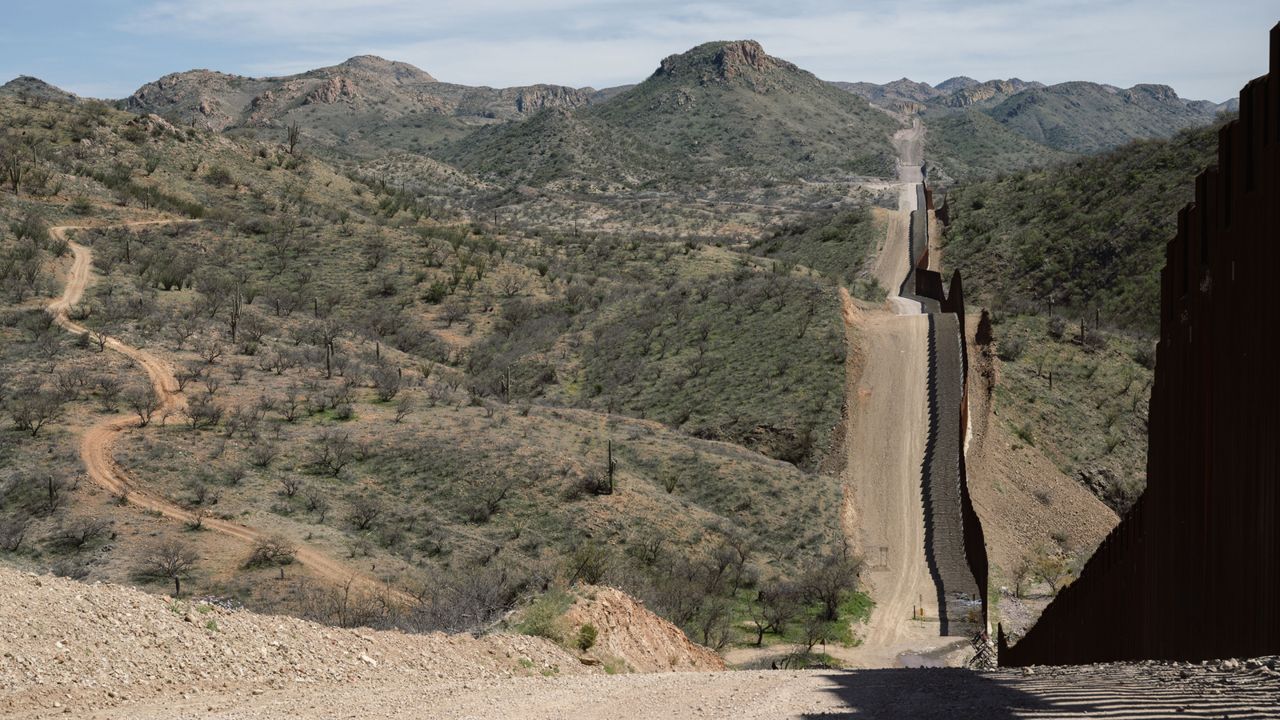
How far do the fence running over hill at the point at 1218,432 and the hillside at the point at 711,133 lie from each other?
103292 millimetres

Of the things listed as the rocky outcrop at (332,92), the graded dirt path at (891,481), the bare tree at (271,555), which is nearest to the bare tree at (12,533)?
the bare tree at (271,555)

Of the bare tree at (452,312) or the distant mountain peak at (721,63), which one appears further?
A: the distant mountain peak at (721,63)

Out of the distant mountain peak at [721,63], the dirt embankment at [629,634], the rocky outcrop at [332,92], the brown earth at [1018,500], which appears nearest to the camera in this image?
the dirt embankment at [629,634]

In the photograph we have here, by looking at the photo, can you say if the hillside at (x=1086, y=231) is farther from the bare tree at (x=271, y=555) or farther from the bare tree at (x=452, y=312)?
the bare tree at (x=271, y=555)

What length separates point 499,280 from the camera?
53031mm

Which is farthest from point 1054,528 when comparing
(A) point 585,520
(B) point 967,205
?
(B) point 967,205

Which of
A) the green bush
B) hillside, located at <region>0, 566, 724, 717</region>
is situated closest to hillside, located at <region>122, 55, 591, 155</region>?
the green bush

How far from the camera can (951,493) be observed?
97.3ft

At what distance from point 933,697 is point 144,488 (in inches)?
771

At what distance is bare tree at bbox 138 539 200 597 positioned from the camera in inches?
748

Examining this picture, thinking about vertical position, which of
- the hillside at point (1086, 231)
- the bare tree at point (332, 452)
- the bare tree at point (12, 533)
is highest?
the hillside at point (1086, 231)

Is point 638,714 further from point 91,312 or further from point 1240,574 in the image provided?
point 91,312

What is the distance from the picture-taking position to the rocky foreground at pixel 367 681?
686cm

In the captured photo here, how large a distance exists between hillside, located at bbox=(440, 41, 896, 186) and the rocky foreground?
102126 mm
